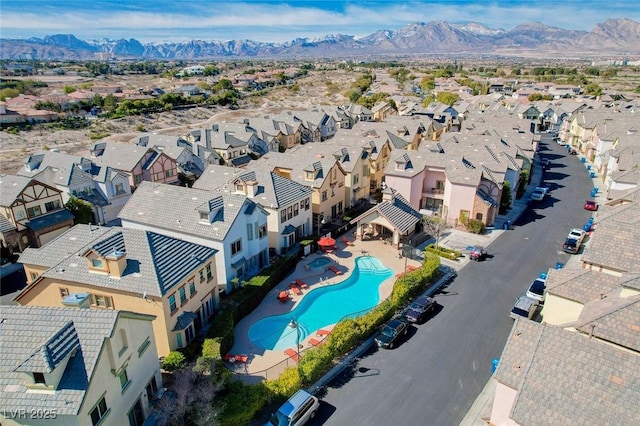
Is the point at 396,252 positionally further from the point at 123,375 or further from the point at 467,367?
the point at 123,375

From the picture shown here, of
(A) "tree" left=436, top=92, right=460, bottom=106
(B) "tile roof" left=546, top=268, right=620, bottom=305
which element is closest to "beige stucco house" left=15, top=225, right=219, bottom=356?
(B) "tile roof" left=546, top=268, right=620, bottom=305

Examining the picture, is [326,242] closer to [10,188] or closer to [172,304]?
[172,304]

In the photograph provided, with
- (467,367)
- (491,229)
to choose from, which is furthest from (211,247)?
(491,229)

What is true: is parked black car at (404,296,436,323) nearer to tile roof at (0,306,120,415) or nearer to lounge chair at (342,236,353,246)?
lounge chair at (342,236,353,246)

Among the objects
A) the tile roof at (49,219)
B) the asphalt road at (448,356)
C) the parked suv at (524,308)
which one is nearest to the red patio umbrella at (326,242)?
the asphalt road at (448,356)

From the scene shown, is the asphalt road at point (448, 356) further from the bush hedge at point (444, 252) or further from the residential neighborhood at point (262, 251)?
the residential neighborhood at point (262, 251)

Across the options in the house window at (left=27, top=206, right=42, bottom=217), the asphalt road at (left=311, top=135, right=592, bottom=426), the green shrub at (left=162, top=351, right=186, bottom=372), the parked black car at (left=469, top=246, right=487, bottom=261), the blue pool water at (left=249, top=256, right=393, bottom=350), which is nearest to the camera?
the asphalt road at (left=311, top=135, right=592, bottom=426)
